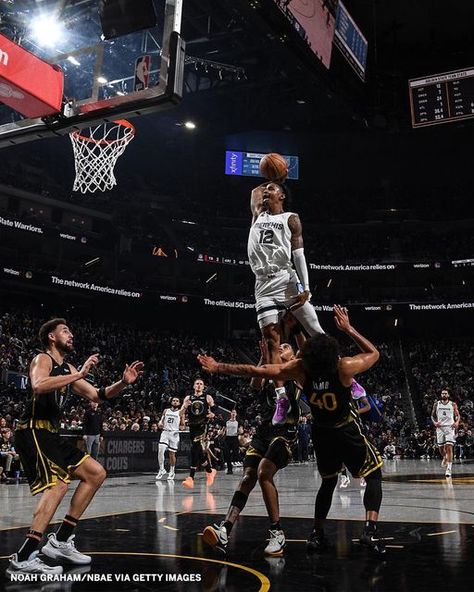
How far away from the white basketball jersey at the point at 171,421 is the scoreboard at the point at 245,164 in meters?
19.9

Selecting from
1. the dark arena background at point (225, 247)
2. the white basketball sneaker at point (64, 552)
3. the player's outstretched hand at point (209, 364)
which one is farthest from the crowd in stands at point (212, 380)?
the player's outstretched hand at point (209, 364)

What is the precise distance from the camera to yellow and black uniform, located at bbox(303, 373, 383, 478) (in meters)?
4.55

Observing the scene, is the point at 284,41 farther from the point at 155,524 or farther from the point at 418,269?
the point at 418,269

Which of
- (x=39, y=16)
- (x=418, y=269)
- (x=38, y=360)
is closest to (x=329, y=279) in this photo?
(x=418, y=269)

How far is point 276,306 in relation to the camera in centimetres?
513

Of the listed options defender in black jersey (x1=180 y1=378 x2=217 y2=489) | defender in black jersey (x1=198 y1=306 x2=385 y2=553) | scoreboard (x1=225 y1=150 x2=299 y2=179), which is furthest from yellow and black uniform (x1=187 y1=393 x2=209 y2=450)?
scoreboard (x1=225 y1=150 x2=299 y2=179)

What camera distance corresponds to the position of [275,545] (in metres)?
4.56

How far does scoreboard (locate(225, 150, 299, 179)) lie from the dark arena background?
301 millimetres

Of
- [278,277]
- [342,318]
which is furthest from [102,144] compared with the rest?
[342,318]

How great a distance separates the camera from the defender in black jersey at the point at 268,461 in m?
4.60

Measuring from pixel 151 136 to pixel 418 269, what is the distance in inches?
660

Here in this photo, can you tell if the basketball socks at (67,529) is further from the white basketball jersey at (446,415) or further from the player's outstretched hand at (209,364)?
the white basketball jersey at (446,415)

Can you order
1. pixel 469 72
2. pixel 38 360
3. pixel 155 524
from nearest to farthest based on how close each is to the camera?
1. pixel 38 360
2. pixel 155 524
3. pixel 469 72

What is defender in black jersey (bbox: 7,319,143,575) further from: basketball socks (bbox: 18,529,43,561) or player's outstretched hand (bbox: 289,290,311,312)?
player's outstretched hand (bbox: 289,290,311,312)
